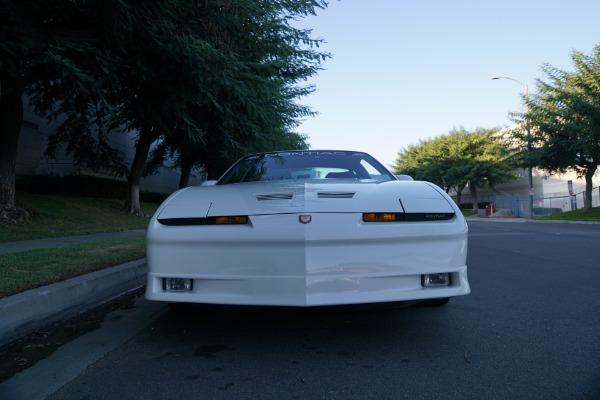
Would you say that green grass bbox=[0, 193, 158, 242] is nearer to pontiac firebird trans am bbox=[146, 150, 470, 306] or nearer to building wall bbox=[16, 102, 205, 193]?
building wall bbox=[16, 102, 205, 193]

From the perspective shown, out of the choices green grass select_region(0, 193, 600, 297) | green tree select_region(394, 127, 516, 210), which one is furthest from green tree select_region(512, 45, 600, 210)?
green grass select_region(0, 193, 600, 297)

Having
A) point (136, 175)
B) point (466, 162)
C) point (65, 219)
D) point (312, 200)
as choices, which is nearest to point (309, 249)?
point (312, 200)

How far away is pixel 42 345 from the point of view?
332 cm

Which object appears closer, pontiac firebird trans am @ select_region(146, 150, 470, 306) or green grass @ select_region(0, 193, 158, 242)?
pontiac firebird trans am @ select_region(146, 150, 470, 306)

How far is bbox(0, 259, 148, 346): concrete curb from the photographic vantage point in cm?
348

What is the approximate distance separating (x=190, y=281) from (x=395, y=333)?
1.62 metres

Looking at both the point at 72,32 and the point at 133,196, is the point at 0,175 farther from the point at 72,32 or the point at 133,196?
the point at 133,196

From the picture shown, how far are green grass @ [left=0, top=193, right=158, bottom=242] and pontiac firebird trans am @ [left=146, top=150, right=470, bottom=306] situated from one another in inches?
281

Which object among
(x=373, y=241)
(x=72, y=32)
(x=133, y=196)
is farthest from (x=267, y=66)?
(x=133, y=196)

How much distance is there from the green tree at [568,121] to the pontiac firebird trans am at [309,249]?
79.0 feet

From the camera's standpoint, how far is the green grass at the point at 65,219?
10273mm

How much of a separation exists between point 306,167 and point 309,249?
2110 millimetres

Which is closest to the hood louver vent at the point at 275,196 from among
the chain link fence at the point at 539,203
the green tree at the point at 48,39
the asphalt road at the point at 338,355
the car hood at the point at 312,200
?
the car hood at the point at 312,200

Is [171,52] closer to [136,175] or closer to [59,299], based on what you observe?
[59,299]
